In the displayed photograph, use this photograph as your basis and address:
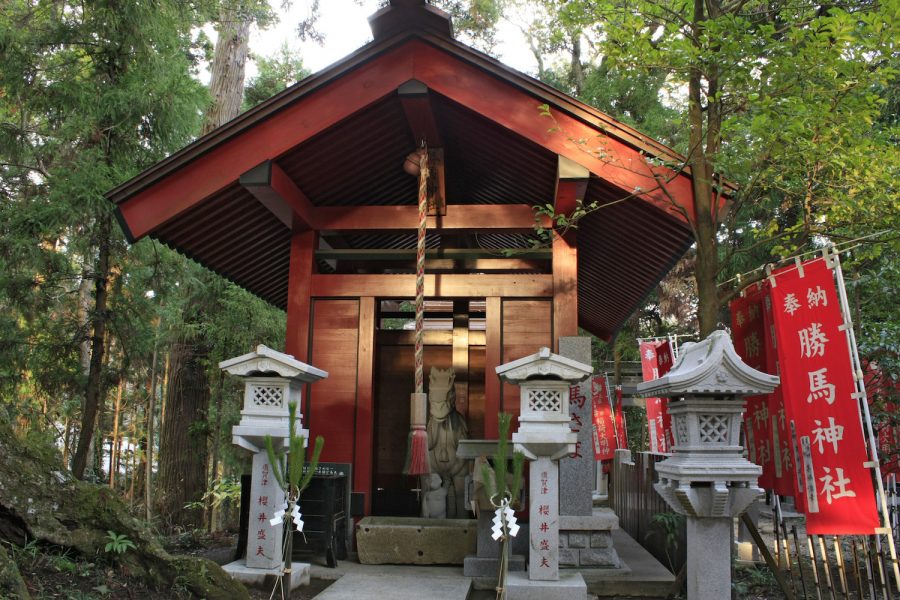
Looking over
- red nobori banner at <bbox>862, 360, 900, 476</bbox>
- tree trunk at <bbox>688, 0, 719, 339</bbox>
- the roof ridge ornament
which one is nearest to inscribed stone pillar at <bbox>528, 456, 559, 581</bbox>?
tree trunk at <bbox>688, 0, 719, 339</bbox>

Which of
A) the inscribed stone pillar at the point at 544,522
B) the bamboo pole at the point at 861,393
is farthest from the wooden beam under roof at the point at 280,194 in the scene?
the bamboo pole at the point at 861,393

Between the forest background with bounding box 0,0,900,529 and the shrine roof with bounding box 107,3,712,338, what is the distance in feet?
1.32

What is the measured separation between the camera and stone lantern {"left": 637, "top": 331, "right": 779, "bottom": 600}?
4941 mm

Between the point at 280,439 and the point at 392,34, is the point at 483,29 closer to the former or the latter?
the point at 392,34

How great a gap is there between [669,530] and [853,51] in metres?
5.07

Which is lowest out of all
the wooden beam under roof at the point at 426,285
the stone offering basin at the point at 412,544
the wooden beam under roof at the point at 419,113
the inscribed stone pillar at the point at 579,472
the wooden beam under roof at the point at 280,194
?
the stone offering basin at the point at 412,544

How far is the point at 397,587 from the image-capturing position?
20.6 ft

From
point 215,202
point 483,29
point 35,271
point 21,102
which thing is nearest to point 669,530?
point 215,202

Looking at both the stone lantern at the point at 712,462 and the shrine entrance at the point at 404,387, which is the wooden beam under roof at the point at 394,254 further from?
the stone lantern at the point at 712,462

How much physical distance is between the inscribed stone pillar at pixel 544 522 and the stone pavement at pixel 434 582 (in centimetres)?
67

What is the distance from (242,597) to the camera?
516 cm

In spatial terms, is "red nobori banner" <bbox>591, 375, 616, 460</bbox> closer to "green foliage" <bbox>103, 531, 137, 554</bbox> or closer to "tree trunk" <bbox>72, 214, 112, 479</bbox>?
"tree trunk" <bbox>72, 214, 112, 479</bbox>

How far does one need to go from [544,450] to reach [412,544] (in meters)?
2.04

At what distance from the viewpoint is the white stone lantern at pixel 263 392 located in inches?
250
